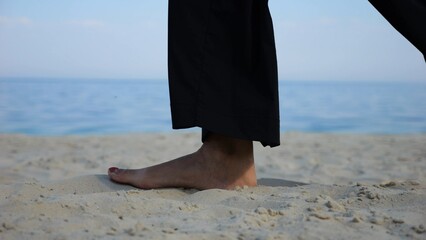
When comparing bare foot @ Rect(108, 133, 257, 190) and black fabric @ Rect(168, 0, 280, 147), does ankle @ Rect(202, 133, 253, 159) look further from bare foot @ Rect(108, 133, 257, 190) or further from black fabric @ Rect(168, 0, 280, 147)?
black fabric @ Rect(168, 0, 280, 147)

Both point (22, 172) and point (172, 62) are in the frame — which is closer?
point (172, 62)

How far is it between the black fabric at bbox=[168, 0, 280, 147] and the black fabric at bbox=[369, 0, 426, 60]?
39 cm

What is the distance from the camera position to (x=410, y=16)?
5.60 ft

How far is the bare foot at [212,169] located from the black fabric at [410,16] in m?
0.62

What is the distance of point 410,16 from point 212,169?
0.82 m

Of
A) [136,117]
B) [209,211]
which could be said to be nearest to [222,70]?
[209,211]

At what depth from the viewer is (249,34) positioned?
1771 millimetres

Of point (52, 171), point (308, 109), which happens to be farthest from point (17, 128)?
point (308, 109)

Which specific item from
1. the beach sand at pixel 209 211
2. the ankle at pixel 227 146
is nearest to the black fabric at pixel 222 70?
the ankle at pixel 227 146

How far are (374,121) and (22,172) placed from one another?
8063 millimetres

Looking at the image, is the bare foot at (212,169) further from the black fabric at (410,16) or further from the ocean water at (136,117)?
the ocean water at (136,117)

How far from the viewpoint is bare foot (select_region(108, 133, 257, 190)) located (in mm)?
1897

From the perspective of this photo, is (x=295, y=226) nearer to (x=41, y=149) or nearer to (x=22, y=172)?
(x=22, y=172)

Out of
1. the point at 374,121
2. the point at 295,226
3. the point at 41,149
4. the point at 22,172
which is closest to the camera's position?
the point at 295,226
